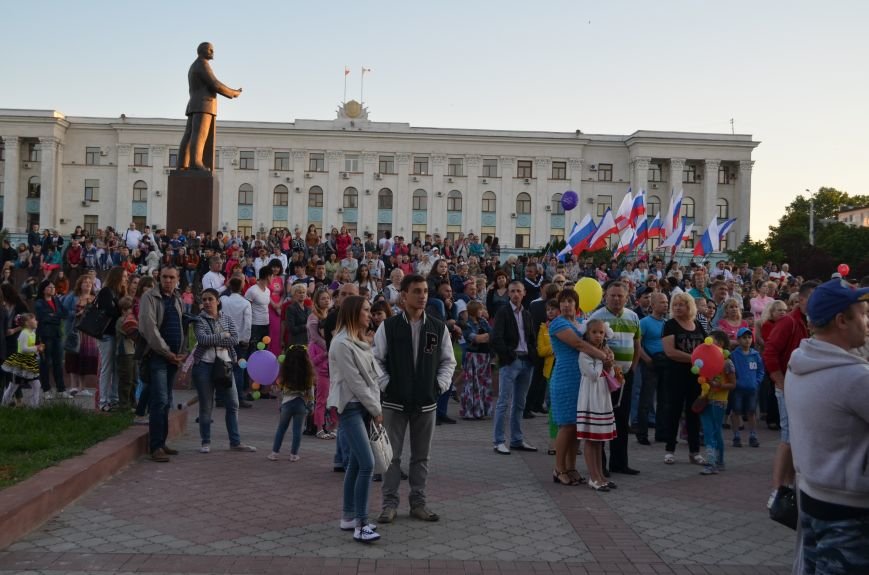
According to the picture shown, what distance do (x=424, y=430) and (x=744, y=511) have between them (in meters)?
2.83

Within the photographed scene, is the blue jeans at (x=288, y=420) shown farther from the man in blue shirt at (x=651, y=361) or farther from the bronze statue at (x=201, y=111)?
the bronze statue at (x=201, y=111)

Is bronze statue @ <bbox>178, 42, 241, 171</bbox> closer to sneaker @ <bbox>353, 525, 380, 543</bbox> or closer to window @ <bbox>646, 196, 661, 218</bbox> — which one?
sneaker @ <bbox>353, 525, 380, 543</bbox>

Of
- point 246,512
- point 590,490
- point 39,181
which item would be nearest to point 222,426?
point 246,512

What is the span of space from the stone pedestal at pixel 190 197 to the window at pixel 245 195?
55094mm

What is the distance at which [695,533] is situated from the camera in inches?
256

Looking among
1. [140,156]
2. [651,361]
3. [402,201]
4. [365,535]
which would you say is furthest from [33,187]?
[365,535]

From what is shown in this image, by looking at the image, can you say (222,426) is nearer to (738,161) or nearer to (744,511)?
(744,511)

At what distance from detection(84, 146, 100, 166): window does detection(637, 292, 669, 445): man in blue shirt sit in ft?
237

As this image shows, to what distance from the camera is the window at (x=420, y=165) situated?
76438mm

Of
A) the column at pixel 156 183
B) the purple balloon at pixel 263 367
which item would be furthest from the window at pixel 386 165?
the purple balloon at pixel 263 367

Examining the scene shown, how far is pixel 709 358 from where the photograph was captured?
8.86 metres

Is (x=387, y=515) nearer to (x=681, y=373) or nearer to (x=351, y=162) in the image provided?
(x=681, y=373)

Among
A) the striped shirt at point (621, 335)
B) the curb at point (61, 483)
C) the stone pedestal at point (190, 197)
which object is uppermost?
the stone pedestal at point (190, 197)

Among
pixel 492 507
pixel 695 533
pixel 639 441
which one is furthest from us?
pixel 639 441
